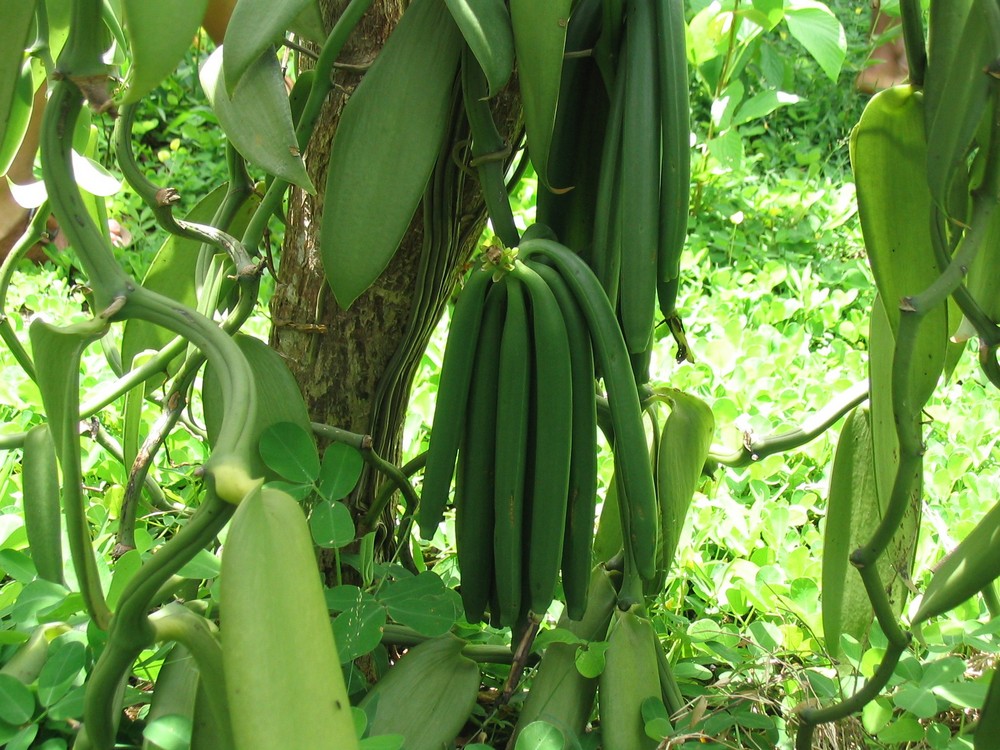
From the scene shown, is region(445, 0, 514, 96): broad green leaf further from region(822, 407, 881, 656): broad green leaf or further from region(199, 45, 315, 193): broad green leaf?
region(822, 407, 881, 656): broad green leaf

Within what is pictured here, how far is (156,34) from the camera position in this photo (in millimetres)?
370

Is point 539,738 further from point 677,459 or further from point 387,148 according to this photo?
point 387,148

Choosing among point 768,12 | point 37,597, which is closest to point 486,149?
point 37,597

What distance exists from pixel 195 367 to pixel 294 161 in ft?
0.76

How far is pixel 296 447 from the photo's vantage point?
0.58 metres

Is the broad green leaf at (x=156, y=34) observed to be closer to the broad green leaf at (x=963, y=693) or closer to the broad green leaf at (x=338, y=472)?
the broad green leaf at (x=338, y=472)

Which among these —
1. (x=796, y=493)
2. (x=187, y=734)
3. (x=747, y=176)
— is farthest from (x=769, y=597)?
(x=747, y=176)

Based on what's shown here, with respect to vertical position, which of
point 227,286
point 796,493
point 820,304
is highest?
point 820,304

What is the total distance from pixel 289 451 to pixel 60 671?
0.59 feet

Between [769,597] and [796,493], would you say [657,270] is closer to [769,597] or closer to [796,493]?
[769,597]

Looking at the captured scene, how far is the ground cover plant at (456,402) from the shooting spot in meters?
0.40

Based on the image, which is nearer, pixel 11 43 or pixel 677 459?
pixel 11 43

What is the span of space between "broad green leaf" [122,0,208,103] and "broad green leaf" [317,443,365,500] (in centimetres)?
30

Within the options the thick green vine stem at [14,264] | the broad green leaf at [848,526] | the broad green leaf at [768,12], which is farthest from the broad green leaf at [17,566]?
the broad green leaf at [768,12]
